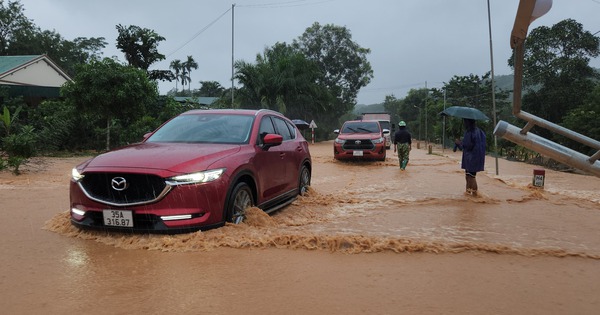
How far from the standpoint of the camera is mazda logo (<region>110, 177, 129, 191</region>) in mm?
4062

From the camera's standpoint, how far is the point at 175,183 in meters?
4.06

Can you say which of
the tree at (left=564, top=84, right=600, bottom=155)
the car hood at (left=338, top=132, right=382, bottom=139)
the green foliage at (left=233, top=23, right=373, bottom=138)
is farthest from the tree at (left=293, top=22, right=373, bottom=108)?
the car hood at (left=338, top=132, right=382, bottom=139)

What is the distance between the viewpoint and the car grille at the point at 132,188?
13.3 ft

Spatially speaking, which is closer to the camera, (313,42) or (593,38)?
(593,38)

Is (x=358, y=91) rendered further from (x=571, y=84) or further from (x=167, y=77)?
(x=167, y=77)

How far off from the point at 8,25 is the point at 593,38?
2028 inches

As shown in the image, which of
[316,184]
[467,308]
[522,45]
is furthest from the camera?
[316,184]

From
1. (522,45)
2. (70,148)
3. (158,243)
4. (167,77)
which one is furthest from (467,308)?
(167,77)

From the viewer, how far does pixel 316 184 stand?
33.8 ft

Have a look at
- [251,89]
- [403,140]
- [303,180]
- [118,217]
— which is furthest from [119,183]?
[251,89]

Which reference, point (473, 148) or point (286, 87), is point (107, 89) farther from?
point (286, 87)

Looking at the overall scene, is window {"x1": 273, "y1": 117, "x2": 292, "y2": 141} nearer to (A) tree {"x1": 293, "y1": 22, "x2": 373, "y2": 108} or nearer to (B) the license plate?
(B) the license plate

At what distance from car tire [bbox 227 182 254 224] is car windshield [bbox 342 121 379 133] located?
12.1m

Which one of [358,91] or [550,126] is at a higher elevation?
[358,91]
